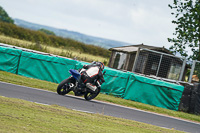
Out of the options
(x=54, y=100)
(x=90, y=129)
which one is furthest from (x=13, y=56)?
(x=90, y=129)

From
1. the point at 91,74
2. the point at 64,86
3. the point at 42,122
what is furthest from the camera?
the point at 91,74

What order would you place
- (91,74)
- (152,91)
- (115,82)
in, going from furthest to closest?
(115,82) < (152,91) < (91,74)

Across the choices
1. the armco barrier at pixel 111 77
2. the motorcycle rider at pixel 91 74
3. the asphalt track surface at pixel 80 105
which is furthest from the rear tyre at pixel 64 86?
the armco barrier at pixel 111 77

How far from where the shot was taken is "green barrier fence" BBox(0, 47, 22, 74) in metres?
17.6

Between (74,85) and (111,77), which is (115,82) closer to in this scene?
(111,77)

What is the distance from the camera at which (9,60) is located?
17.6 m

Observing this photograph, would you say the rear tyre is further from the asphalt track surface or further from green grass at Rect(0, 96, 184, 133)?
green grass at Rect(0, 96, 184, 133)

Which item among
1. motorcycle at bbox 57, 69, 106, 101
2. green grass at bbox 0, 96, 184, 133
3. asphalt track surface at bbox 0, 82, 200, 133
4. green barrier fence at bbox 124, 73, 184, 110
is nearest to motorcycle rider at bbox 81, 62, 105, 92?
motorcycle at bbox 57, 69, 106, 101

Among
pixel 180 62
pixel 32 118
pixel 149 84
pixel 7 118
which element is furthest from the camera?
pixel 180 62

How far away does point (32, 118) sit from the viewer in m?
7.07

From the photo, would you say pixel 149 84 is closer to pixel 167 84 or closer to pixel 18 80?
pixel 167 84

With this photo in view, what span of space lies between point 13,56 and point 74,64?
10.6 ft

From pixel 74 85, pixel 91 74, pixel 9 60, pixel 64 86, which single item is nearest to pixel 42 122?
pixel 74 85

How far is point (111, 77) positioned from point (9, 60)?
5.34 metres
